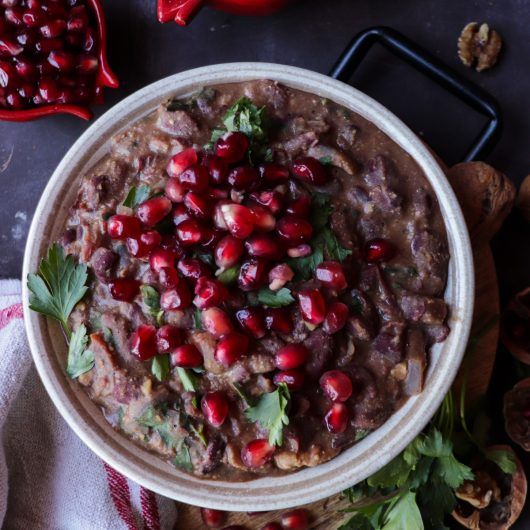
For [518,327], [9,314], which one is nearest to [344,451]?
[518,327]

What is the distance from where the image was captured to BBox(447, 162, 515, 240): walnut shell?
10.4 feet

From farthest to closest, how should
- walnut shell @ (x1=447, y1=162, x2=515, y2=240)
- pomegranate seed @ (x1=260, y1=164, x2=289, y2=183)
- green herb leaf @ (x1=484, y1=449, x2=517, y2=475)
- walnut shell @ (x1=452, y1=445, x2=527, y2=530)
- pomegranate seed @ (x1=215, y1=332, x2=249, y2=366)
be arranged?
walnut shell @ (x1=452, y1=445, x2=527, y2=530)
green herb leaf @ (x1=484, y1=449, x2=517, y2=475)
walnut shell @ (x1=447, y1=162, x2=515, y2=240)
pomegranate seed @ (x1=260, y1=164, x2=289, y2=183)
pomegranate seed @ (x1=215, y1=332, x2=249, y2=366)

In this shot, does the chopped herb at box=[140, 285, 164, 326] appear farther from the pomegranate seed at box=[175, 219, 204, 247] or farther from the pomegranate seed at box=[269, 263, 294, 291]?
the pomegranate seed at box=[269, 263, 294, 291]

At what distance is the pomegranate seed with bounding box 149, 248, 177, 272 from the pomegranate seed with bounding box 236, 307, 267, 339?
303mm

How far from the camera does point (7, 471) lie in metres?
3.49

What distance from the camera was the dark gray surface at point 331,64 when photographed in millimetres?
3723

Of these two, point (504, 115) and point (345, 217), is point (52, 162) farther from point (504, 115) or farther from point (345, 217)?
point (504, 115)

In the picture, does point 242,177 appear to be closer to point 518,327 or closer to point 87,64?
point 87,64

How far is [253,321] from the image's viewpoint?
2.77 metres

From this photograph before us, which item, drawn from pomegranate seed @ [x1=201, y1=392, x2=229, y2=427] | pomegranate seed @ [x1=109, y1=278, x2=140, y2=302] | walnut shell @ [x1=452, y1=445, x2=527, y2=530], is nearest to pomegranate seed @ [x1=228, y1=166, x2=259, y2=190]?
pomegranate seed @ [x1=109, y1=278, x2=140, y2=302]

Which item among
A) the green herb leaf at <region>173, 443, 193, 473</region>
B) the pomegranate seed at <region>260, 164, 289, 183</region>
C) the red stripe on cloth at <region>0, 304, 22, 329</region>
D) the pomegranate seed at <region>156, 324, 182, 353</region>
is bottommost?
the red stripe on cloth at <region>0, 304, 22, 329</region>

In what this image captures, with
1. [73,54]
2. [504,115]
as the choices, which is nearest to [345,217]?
[504,115]

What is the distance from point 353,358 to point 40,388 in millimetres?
1547

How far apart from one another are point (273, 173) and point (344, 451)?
42.3 inches
